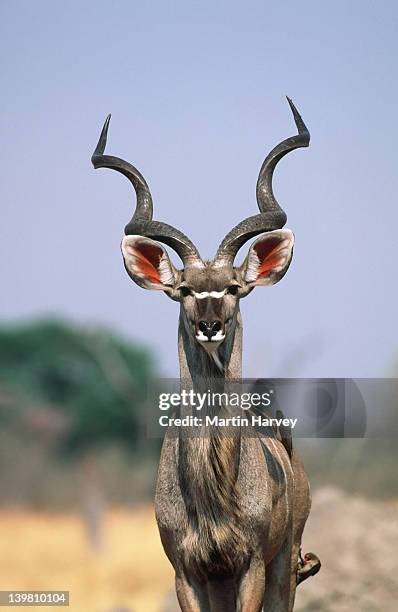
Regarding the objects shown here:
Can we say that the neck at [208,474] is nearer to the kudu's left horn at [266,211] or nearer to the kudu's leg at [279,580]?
the kudu's left horn at [266,211]

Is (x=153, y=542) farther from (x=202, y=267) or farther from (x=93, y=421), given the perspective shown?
(x=202, y=267)

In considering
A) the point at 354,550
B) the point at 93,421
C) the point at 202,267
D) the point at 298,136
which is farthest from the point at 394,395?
the point at 93,421

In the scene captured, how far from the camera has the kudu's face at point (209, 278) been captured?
7707 mm

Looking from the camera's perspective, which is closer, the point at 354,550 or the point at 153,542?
the point at 354,550

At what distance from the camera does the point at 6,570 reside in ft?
59.4

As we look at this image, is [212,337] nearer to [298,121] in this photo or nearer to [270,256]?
[270,256]

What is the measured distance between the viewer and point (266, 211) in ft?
28.4

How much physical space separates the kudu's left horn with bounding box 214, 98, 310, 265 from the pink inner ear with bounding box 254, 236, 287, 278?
3.8 inches

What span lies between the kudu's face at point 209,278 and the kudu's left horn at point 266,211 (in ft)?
0.26

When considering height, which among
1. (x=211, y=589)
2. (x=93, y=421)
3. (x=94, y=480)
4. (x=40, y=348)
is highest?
(x=40, y=348)

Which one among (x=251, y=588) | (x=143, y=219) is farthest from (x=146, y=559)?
(x=251, y=588)

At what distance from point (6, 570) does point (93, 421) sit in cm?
424

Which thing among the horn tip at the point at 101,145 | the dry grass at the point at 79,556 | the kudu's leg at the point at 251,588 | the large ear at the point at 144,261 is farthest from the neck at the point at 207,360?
the dry grass at the point at 79,556

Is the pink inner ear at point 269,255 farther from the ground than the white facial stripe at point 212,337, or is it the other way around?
the pink inner ear at point 269,255
